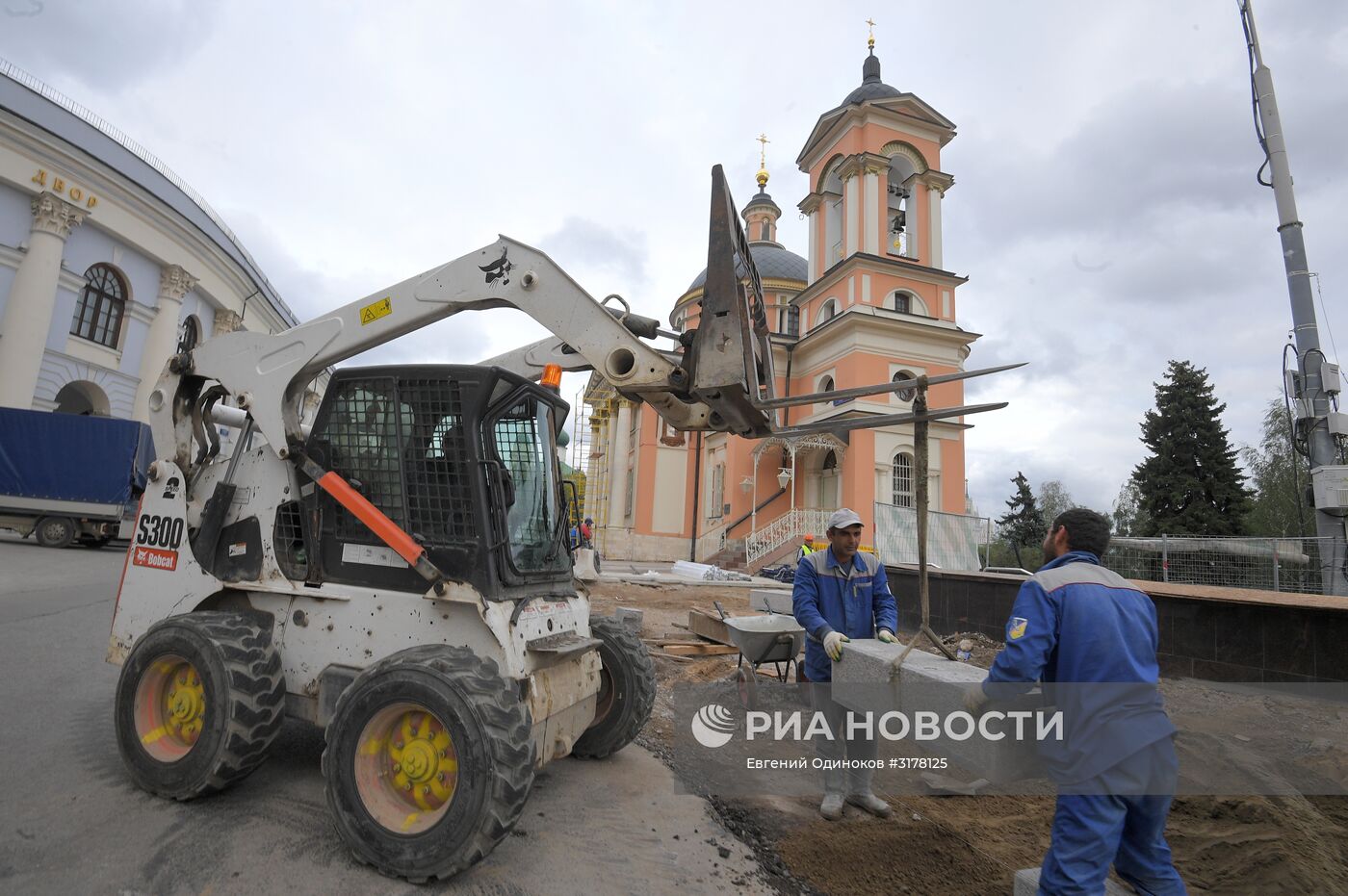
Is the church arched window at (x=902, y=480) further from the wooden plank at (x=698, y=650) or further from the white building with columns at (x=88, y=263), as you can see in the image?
the white building with columns at (x=88, y=263)

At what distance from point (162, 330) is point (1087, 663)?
106ft

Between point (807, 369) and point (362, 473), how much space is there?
26.9 m

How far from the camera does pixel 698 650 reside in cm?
909

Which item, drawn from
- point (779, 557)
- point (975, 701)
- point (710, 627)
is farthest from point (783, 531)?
point (975, 701)

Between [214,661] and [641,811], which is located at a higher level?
[214,661]

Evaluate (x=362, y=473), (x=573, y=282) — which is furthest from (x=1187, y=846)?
(x=362, y=473)

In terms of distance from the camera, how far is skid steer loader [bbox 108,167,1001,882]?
3.26m

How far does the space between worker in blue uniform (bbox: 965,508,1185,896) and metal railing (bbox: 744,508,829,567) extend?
21.1 metres

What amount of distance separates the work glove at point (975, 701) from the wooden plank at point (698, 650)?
19.9ft

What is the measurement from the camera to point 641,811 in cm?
413

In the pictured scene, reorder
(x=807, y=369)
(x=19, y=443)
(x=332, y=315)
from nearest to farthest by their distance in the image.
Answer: (x=332, y=315)
(x=19, y=443)
(x=807, y=369)

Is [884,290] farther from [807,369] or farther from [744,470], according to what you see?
[744,470]

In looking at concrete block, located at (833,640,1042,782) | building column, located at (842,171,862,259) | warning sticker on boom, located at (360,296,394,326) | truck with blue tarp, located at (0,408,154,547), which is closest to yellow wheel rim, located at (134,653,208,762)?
warning sticker on boom, located at (360,296,394,326)

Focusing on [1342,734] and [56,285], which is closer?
[1342,734]
